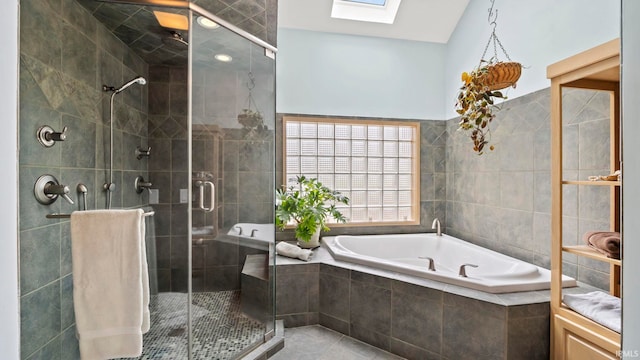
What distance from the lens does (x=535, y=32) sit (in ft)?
8.13

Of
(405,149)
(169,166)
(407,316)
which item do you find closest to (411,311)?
(407,316)

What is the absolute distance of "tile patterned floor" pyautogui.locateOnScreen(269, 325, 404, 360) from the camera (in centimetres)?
209

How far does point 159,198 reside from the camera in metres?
1.85

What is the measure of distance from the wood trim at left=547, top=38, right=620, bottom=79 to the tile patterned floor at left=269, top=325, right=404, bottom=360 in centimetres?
201

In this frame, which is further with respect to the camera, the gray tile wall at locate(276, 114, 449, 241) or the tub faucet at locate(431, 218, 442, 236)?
the gray tile wall at locate(276, 114, 449, 241)

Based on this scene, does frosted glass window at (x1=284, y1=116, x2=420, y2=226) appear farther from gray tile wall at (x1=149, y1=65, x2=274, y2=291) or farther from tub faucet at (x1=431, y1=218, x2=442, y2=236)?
gray tile wall at (x1=149, y1=65, x2=274, y2=291)

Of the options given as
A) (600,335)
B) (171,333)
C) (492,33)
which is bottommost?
(171,333)

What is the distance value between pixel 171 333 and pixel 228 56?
65.5 inches

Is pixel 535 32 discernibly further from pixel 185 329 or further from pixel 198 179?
pixel 185 329

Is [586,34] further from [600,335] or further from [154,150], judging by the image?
[154,150]

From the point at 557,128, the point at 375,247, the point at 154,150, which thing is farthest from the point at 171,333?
the point at 557,128

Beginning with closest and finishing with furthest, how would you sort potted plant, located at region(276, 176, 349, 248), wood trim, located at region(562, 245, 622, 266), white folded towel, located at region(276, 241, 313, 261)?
1. wood trim, located at region(562, 245, 622, 266)
2. white folded towel, located at region(276, 241, 313, 261)
3. potted plant, located at region(276, 176, 349, 248)

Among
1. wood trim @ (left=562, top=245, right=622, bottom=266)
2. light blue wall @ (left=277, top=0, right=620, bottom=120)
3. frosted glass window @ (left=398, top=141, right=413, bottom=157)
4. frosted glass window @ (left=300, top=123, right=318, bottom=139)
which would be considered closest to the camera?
wood trim @ (left=562, top=245, right=622, bottom=266)

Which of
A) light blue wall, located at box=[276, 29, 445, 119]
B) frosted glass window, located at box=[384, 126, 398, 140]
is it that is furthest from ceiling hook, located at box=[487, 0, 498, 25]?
frosted glass window, located at box=[384, 126, 398, 140]
